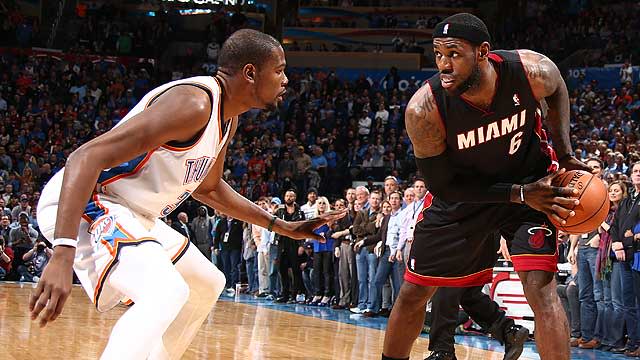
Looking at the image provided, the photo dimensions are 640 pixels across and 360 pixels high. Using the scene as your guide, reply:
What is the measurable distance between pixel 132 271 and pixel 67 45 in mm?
22296

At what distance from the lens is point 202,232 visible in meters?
16.0

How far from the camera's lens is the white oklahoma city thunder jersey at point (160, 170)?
3.63 m

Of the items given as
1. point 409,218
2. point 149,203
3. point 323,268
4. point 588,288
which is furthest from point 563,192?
point 323,268

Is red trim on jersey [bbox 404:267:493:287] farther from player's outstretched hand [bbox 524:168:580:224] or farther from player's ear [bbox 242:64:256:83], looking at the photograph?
player's ear [bbox 242:64:256:83]

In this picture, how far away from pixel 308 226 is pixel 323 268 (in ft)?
28.4

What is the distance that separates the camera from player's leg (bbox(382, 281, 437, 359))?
4.74m

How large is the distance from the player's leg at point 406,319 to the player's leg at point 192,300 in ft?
3.88

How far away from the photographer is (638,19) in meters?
22.0

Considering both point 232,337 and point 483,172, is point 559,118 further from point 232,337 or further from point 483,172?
point 232,337

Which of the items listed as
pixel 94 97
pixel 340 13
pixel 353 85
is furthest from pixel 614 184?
pixel 340 13

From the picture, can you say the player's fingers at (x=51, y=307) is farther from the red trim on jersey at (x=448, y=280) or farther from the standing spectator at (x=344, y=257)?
the standing spectator at (x=344, y=257)

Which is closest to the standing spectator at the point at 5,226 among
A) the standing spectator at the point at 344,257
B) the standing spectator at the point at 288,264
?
the standing spectator at the point at 288,264

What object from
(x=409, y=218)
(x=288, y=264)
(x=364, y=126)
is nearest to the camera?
(x=409, y=218)

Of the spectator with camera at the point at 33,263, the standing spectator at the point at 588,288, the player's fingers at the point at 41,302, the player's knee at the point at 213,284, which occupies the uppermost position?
the player's fingers at the point at 41,302
